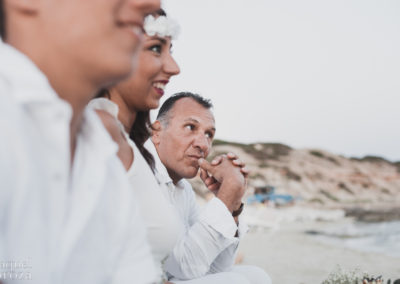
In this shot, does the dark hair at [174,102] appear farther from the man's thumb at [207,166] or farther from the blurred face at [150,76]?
the blurred face at [150,76]

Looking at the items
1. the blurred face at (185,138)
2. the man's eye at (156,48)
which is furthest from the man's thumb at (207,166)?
the man's eye at (156,48)

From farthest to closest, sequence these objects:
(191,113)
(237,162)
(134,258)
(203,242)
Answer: (191,113) → (237,162) → (203,242) → (134,258)

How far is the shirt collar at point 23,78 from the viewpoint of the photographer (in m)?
Answer: 0.84

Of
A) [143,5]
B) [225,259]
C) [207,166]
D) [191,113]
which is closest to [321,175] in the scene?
[191,113]

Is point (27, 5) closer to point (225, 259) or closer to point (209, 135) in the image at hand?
point (225, 259)

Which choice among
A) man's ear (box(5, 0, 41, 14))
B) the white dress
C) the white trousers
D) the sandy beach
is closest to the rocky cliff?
the sandy beach

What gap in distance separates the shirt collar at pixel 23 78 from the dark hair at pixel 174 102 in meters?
2.24

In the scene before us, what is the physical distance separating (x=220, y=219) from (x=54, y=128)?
55.2 inches

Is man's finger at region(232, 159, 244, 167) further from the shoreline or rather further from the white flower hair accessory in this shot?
the shoreline

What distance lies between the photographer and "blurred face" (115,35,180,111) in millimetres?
1656

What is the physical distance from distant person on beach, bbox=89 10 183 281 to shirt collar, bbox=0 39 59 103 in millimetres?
517

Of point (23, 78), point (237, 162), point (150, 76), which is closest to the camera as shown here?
point (23, 78)

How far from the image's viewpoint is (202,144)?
294cm

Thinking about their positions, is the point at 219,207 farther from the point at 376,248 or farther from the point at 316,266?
the point at 376,248
